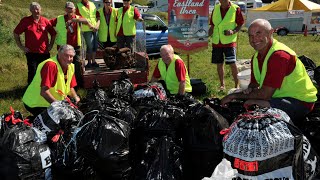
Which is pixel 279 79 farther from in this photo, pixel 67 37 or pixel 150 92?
pixel 67 37

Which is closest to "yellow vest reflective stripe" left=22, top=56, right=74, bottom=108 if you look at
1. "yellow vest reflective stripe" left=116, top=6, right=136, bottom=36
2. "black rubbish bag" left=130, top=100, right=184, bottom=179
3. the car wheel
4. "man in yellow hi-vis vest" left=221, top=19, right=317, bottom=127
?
"black rubbish bag" left=130, top=100, right=184, bottom=179

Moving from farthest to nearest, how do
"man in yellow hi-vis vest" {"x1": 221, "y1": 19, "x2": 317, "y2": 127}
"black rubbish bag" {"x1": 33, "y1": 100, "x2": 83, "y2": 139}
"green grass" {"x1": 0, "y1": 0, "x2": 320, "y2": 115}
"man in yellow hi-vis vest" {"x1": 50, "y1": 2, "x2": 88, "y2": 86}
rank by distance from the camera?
"man in yellow hi-vis vest" {"x1": 50, "y1": 2, "x2": 88, "y2": 86}
"green grass" {"x1": 0, "y1": 0, "x2": 320, "y2": 115}
"black rubbish bag" {"x1": 33, "y1": 100, "x2": 83, "y2": 139}
"man in yellow hi-vis vest" {"x1": 221, "y1": 19, "x2": 317, "y2": 127}

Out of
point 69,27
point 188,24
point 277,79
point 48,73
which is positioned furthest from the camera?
point 188,24

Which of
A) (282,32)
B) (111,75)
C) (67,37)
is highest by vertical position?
(67,37)

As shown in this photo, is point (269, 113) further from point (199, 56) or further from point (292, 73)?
point (199, 56)

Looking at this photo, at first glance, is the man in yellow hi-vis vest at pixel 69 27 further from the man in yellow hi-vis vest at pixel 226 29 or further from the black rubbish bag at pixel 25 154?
the black rubbish bag at pixel 25 154

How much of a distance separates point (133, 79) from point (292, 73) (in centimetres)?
401

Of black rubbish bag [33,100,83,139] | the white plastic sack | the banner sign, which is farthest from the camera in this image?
the banner sign

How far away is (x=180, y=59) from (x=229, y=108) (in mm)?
1496

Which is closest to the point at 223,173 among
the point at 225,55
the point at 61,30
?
the point at 225,55

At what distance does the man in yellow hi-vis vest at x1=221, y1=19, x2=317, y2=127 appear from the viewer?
332 cm

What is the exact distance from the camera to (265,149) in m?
2.52

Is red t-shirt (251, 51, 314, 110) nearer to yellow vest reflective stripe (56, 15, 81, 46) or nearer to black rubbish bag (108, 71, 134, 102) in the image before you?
black rubbish bag (108, 71, 134, 102)

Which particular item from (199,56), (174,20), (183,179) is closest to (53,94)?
(183,179)
